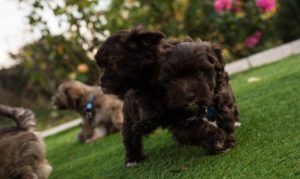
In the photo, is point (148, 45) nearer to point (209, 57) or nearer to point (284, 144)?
point (209, 57)

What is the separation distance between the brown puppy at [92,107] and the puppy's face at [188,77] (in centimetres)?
369

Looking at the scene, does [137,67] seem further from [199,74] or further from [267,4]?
[267,4]

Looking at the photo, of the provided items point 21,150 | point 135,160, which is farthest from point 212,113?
point 21,150

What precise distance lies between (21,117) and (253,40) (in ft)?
27.3

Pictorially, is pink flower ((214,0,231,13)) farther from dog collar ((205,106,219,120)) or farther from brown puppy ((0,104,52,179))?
dog collar ((205,106,219,120))

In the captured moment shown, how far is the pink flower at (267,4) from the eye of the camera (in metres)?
12.8

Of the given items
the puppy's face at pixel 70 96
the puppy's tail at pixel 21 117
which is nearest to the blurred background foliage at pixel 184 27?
the puppy's face at pixel 70 96

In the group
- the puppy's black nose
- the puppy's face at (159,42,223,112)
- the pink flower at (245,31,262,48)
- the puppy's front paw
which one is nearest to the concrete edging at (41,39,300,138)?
the pink flower at (245,31,262,48)

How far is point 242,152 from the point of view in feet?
14.8

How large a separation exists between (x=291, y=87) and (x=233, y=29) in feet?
22.6

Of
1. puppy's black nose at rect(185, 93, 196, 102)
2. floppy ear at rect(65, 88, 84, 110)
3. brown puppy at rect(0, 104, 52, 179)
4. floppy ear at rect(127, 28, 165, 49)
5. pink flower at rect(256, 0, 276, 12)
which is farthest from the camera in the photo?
pink flower at rect(256, 0, 276, 12)

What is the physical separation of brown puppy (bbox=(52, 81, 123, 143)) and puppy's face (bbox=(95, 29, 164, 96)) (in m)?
3.21

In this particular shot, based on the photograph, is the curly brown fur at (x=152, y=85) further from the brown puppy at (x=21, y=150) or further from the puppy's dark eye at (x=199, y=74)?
the brown puppy at (x=21, y=150)

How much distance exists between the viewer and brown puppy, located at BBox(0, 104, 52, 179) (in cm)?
532
